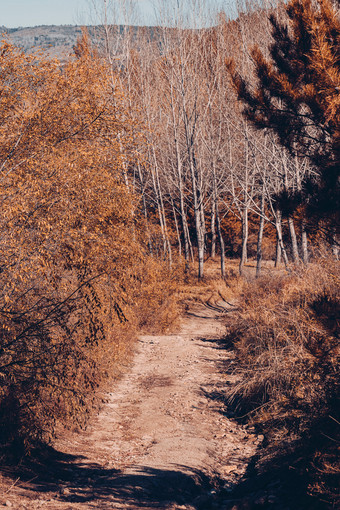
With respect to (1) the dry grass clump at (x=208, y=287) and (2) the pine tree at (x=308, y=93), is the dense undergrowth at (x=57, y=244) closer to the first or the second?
(2) the pine tree at (x=308, y=93)

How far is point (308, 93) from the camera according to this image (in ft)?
17.0

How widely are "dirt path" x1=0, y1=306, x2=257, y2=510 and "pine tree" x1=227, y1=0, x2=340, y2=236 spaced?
11.2 ft

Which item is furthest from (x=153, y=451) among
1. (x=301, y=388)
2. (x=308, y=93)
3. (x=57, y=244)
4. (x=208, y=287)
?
(x=208, y=287)

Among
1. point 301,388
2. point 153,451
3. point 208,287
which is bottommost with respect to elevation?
point 153,451

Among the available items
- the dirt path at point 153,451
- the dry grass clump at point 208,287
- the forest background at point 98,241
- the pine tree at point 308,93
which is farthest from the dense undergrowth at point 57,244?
the dry grass clump at point 208,287

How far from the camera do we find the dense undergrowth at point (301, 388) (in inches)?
168

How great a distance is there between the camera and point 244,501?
4.67m

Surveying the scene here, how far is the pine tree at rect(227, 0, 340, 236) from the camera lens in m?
4.91

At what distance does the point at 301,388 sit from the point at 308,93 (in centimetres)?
413

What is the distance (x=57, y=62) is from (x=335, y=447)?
786cm

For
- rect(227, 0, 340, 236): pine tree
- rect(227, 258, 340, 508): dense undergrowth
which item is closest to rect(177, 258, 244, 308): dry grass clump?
rect(227, 258, 340, 508): dense undergrowth

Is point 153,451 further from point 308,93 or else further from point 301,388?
point 308,93

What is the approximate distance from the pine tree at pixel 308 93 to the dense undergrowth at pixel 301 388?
1244 millimetres

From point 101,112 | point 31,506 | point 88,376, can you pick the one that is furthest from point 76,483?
point 101,112
